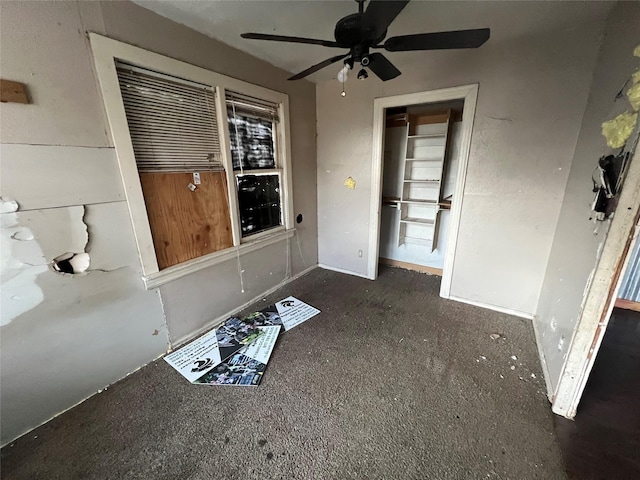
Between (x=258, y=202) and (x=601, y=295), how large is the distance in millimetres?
2447

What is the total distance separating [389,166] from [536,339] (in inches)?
93.7

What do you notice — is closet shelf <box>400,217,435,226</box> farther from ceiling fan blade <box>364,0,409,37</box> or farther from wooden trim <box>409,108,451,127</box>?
ceiling fan blade <box>364,0,409,37</box>

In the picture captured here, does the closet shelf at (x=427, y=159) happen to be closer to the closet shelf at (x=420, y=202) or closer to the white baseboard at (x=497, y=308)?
the closet shelf at (x=420, y=202)

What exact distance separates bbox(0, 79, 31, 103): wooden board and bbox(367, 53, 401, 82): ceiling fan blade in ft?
5.56

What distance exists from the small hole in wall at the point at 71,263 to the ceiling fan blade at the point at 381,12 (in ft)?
6.29

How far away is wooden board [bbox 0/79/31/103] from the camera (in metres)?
1.10

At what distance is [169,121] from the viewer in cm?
172

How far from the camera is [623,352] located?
1837mm

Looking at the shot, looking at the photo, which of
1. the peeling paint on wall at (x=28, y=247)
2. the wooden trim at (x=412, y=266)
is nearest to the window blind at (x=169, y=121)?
the peeling paint on wall at (x=28, y=247)

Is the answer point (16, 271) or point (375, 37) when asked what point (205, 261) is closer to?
point (16, 271)

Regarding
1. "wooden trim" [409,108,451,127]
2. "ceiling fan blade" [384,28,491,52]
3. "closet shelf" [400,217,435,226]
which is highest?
"ceiling fan blade" [384,28,491,52]

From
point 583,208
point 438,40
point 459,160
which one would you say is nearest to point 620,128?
point 583,208

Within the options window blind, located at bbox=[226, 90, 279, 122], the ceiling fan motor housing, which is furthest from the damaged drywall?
the ceiling fan motor housing

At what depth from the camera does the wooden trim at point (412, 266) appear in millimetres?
3279
